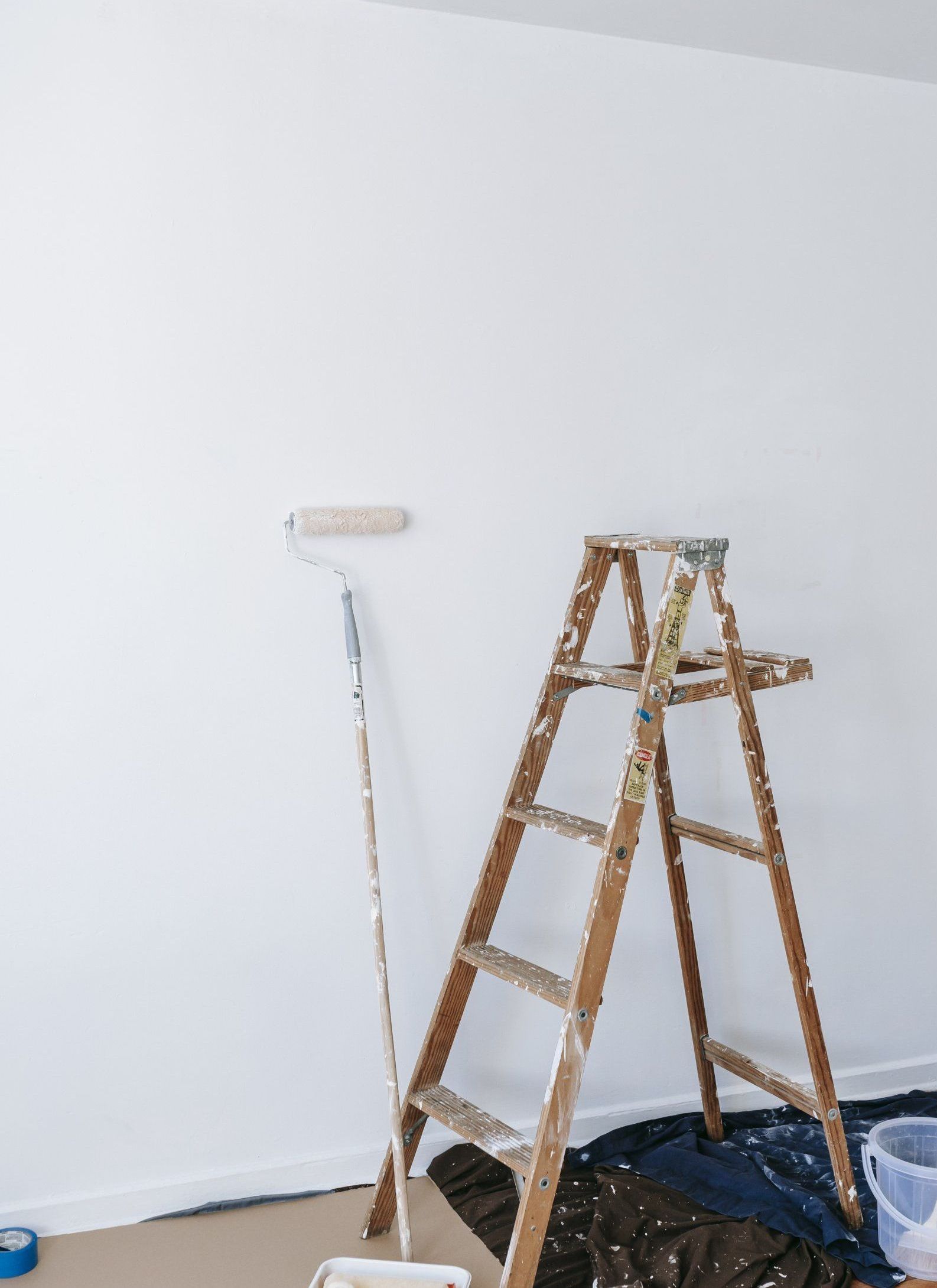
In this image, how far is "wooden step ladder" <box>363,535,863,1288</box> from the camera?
1.86 m

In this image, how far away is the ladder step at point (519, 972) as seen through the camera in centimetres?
191

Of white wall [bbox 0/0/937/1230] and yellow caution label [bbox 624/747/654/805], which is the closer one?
yellow caution label [bbox 624/747/654/805]

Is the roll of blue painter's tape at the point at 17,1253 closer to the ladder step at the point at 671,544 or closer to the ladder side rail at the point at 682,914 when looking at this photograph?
the ladder side rail at the point at 682,914

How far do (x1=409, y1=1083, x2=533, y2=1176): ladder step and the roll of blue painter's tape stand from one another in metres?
0.79

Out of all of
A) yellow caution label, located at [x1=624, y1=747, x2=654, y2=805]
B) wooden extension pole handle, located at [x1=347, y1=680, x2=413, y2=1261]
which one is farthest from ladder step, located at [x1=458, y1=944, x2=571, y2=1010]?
yellow caution label, located at [x1=624, y1=747, x2=654, y2=805]

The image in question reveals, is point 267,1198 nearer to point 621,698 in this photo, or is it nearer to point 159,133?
point 621,698

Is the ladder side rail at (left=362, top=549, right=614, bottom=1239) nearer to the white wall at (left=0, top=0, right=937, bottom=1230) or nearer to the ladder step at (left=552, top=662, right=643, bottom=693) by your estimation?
the ladder step at (left=552, top=662, right=643, bottom=693)

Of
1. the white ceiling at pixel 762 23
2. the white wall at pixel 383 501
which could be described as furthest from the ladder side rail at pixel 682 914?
the white ceiling at pixel 762 23

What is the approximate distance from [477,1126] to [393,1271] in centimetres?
28

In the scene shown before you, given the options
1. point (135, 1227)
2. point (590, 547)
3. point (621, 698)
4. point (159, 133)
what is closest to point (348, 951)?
point (135, 1227)

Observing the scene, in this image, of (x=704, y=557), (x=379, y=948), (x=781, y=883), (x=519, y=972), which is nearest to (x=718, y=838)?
(x=781, y=883)

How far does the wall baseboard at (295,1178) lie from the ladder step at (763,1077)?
22 centimetres

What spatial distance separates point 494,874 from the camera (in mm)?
2193

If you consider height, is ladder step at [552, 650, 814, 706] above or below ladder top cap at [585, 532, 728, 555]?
below
